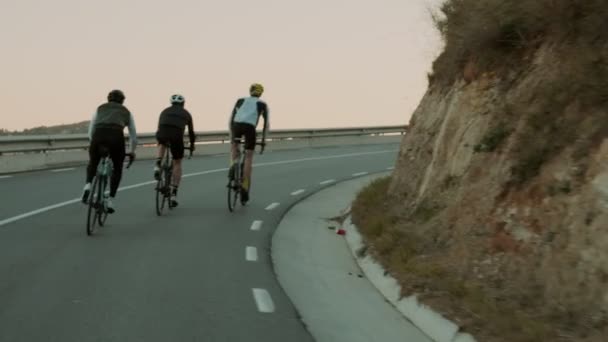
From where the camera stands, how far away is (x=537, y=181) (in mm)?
9188

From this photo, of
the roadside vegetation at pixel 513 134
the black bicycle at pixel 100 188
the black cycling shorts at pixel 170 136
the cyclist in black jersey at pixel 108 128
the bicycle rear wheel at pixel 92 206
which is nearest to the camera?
the roadside vegetation at pixel 513 134

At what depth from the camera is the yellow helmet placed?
16.5 meters

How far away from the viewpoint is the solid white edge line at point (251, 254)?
11.7 m

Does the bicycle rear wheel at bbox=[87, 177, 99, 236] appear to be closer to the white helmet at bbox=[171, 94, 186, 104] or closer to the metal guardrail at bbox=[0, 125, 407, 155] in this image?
the white helmet at bbox=[171, 94, 186, 104]

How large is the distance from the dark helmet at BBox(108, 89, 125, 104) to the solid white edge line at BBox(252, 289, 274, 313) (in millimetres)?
4970

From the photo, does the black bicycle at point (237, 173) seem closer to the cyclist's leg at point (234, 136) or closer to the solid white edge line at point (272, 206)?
the cyclist's leg at point (234, 136)

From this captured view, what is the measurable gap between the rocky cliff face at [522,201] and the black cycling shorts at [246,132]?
13.0ft

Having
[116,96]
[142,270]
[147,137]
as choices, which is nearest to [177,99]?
[116,96]

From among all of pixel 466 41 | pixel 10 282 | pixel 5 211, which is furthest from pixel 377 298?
pixel 5 211

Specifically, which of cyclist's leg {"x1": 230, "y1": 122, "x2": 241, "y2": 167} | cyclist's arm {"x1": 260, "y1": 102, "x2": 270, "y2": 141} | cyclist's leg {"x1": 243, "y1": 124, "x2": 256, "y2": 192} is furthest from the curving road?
cyclist's arm {"x1": 260, "y1": 102, "x2": 270, "y2": 141}

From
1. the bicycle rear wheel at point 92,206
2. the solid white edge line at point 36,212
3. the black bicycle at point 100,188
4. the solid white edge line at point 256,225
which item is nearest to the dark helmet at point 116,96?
the black bicycle at point 100,188

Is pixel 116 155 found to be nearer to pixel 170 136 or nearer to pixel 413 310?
pixel 170 136

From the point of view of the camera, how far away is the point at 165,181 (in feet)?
52.4

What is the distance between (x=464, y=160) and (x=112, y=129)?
5.15m
